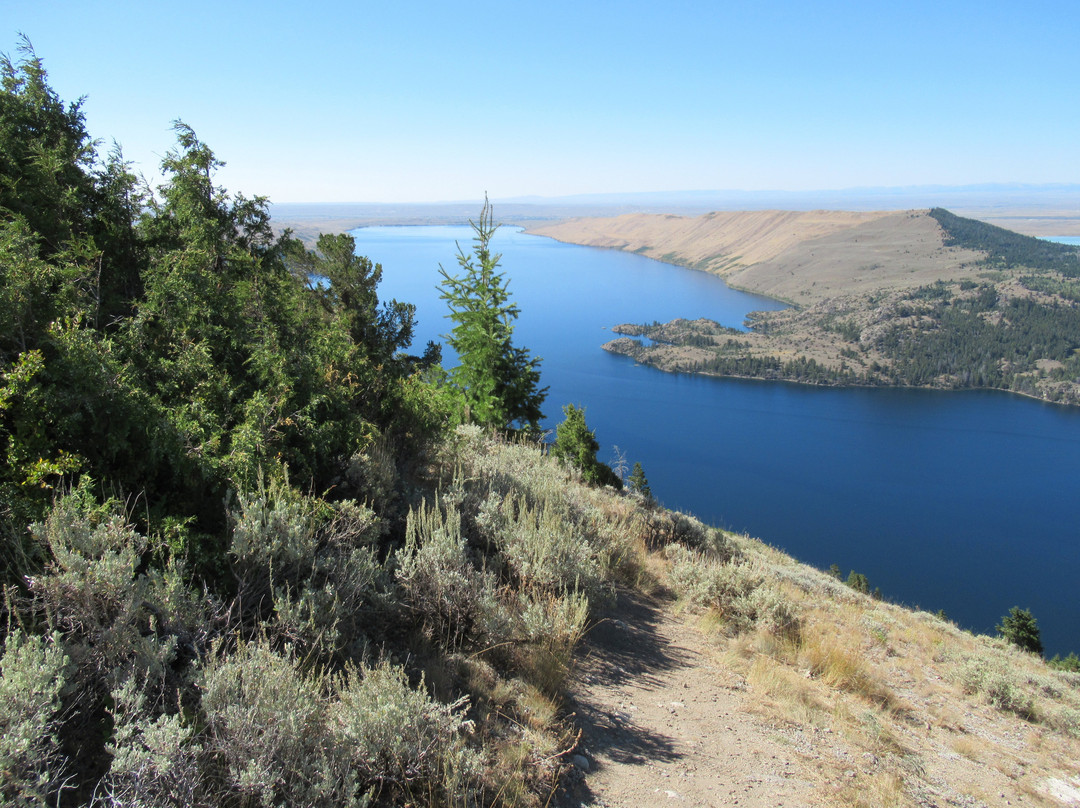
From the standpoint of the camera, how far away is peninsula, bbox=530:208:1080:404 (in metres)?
89.9

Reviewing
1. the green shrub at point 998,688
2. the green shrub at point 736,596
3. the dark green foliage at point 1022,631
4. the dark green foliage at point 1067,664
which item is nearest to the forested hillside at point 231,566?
the green shrub at point 736,596

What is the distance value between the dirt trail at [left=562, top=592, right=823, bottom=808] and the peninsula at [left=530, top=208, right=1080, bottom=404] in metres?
84.3

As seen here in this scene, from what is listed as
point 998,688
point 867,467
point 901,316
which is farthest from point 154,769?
point 901,316

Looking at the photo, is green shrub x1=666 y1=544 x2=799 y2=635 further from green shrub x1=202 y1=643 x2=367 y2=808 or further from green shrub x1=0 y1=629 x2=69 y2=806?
green shrub x1=0 y1=629 x2=69 y2=806

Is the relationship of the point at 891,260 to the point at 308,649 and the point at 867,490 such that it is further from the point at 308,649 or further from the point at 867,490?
the point at 308,649

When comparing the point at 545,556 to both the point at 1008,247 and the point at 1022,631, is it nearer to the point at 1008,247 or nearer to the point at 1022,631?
the point at 1022,631

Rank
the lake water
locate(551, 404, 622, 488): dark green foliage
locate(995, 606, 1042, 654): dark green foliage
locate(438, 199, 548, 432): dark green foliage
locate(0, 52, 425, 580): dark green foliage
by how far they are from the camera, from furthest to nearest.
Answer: the lake water → locate(995, 606, 1042, 654): dark green foliage → locate(551, 404, 622, 488): dark green foliage → locate(438, 199, 548, 432): dark green foliage → locate(0, 52, 425, 580): dark green foliage

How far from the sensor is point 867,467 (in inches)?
2146

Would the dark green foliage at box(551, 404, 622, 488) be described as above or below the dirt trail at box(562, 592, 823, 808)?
below

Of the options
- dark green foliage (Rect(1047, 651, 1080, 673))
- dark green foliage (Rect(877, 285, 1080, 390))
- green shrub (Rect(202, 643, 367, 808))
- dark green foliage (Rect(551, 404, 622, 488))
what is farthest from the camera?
dark green foliage (Rect(877, 285, 1080, 390))

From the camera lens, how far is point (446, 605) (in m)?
3.46

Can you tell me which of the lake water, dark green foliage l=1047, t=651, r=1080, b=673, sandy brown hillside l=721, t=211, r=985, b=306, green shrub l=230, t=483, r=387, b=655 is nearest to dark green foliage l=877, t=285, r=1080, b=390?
the lake water

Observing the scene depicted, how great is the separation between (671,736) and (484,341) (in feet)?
39.6

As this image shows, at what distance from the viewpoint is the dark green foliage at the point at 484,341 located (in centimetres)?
1452
